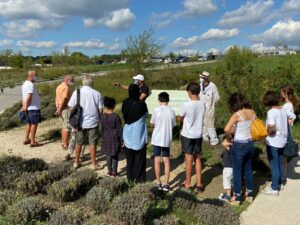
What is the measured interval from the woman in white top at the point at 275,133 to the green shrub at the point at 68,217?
2.92m

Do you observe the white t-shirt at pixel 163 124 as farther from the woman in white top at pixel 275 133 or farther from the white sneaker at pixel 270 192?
the white sneaker at pixel 270 192

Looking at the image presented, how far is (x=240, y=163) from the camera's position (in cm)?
523

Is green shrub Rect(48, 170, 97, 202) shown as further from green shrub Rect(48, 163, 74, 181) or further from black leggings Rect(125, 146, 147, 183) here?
black leggings Rect(125, 146, 147, 183)

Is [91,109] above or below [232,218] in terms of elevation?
above

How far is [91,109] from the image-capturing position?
678cm

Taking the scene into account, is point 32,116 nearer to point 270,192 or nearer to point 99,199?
point 99,199

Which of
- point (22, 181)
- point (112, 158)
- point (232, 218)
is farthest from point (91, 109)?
point (232, 218)

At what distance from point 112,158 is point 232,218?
257cm

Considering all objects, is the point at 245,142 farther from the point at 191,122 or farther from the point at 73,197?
the point at 73,197

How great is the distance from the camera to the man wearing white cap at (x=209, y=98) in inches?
320

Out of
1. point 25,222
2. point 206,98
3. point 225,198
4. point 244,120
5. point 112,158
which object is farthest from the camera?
point 206,98

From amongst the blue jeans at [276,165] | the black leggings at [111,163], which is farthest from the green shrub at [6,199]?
the blue jeans at [276,165]

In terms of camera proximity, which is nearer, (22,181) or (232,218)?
(232,218)

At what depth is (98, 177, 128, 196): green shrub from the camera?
16.7ft
